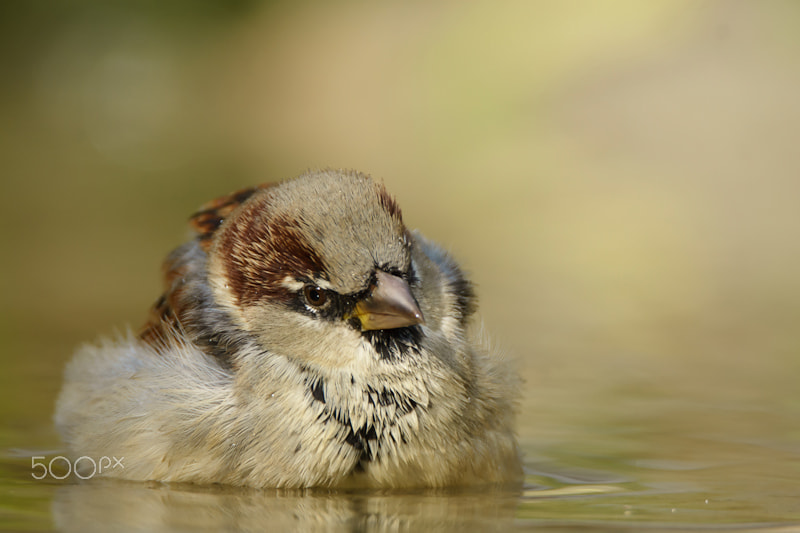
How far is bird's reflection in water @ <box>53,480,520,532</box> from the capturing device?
11.4ft

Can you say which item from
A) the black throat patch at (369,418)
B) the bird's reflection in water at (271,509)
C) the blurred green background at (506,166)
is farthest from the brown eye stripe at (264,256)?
the blurred green background at (506,166)

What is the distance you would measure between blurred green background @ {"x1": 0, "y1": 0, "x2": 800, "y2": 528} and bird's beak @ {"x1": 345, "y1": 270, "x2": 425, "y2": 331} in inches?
36.9

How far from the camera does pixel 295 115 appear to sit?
50.7ft

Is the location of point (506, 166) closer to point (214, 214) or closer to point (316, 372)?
point (214, 214)

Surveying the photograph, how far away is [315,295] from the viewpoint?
13.1 ft

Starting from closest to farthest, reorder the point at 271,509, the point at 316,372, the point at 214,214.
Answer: the point at 271,509, the point at 316,372, the point at 214,214

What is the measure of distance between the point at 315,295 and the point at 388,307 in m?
0.31

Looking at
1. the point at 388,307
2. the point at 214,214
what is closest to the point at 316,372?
the point at 388,307

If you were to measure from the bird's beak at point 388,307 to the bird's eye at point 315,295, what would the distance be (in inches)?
4.9

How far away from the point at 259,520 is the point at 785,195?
819 cm

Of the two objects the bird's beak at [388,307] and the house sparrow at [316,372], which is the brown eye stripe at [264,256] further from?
the bird's beak at [388,307]

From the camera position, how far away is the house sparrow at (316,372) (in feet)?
12.8

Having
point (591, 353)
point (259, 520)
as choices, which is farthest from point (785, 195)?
point (259, 520)

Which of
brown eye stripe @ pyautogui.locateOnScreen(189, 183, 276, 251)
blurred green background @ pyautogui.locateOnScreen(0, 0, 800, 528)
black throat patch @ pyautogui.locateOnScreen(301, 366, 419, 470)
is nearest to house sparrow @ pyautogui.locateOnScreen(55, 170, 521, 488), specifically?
black throat patch @ pyautogui.locateOnScreen(301, 366, 419, 470)
